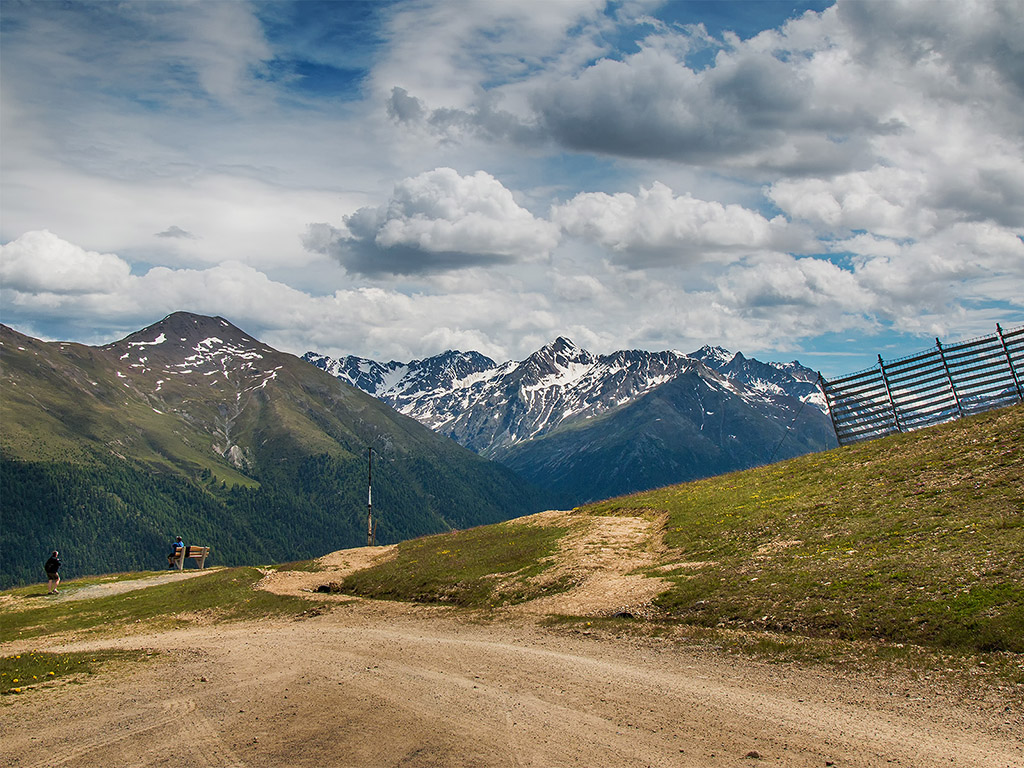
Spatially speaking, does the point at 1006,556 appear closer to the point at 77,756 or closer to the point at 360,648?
the point at 360,648

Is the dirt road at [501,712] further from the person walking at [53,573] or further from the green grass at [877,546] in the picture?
the person walking at [53,573]

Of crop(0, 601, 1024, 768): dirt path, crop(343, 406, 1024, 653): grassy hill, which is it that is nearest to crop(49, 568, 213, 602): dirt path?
crop(343, 406, 1024, 653): grassy hill

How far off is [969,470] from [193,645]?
39245 millimetres

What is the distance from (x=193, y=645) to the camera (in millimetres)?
32781

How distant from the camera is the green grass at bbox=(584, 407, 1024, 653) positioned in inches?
920

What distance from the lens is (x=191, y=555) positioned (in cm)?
7375

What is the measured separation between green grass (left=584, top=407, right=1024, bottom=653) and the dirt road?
3.63 meters

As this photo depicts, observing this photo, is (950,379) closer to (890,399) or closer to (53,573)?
(890,399)

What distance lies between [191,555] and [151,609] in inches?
1189

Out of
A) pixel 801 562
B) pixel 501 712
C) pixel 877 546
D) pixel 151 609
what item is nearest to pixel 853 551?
pixel 877 546

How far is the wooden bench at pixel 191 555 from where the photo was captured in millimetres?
71062

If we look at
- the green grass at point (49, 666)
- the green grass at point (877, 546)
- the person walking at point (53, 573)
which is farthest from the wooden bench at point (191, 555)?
the green grass at point (877, 546)

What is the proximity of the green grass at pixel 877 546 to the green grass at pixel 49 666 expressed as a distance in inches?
923

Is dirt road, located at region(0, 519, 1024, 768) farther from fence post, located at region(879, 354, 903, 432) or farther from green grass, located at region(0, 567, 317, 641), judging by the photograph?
fence post, located at region(879, 354, 903, 432)
